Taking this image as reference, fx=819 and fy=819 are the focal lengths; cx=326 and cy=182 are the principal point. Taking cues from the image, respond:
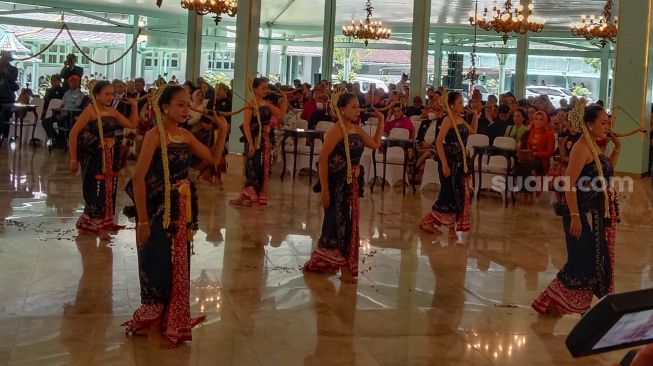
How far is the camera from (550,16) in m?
23.0

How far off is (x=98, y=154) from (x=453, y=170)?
11.5ft

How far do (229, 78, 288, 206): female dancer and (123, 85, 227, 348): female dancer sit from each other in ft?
16.2

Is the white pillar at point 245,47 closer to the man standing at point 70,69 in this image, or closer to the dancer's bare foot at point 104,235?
the man standing at point 70,69

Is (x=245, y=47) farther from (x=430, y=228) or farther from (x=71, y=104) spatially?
(x=430, y=228)

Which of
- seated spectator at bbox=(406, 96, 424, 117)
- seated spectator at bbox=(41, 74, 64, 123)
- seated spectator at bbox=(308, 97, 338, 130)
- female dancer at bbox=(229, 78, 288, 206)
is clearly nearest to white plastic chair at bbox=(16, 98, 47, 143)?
seated spectator at bbox=(41, 74, 64, 123)

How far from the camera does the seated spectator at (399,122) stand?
42.7 feet

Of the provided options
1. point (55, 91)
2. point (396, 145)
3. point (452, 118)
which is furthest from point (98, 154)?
point (55, 91)

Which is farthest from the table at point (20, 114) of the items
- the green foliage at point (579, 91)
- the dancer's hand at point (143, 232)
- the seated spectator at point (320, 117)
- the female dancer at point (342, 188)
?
the green foliage at point (579, 91)

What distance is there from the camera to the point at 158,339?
4.51m

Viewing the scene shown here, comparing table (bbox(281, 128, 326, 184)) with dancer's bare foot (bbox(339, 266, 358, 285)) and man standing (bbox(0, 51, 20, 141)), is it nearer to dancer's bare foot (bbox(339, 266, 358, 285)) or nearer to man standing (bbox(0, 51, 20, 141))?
man standing (bbox(0, 51, 20, 141))

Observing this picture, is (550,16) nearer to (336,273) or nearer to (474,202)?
(474,202)

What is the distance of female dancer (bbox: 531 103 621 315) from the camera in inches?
204

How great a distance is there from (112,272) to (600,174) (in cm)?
357

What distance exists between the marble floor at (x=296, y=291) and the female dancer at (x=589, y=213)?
0.33 meters
